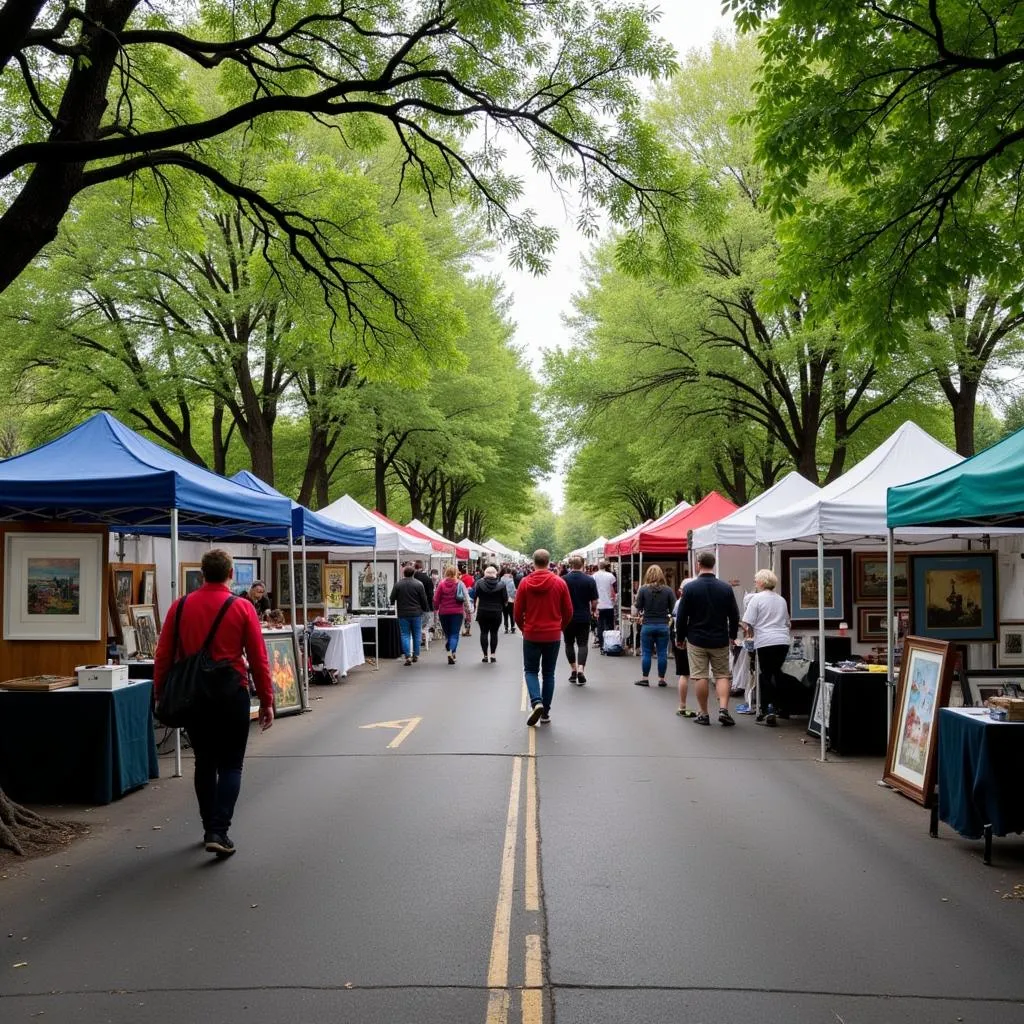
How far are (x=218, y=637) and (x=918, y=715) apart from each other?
5470 millimetres

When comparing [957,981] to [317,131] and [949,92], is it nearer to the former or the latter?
[949,92]

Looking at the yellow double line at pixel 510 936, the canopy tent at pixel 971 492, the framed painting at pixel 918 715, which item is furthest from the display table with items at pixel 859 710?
the yellow double line at pixel 510 936

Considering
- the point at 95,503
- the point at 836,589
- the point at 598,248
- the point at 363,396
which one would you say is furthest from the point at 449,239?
the point at 95,503

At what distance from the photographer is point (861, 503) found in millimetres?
10117

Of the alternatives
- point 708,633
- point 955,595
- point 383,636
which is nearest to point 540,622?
point 708,633

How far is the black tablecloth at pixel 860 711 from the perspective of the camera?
9.84m

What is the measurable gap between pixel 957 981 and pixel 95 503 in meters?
7.72

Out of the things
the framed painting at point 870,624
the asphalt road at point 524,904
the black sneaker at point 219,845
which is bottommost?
the asphalt road at point 524,904

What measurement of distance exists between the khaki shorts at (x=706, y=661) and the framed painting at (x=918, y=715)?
340 centimetres

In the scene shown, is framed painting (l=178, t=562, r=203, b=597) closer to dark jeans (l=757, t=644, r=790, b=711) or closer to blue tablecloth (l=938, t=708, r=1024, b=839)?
dark jeans (l=757, t=644, r=790, b=711)

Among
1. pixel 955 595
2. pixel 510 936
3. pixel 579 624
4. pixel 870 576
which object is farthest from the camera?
pixel 579 624

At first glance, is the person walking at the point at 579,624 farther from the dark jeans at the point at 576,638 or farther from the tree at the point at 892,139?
the tree at the point at 892,139

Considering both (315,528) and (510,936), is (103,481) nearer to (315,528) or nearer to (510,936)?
(510,936)

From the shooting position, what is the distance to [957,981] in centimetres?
427
